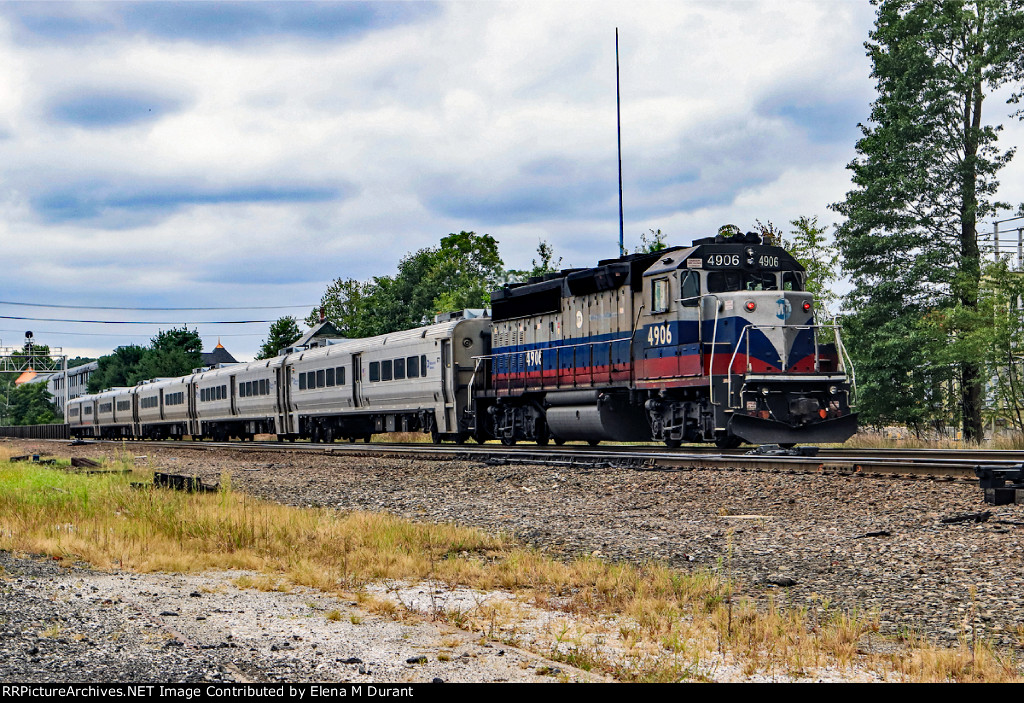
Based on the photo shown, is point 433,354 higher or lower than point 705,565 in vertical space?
higher

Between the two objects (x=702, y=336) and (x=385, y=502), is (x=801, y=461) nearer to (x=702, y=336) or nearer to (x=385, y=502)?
(x=702, y=336)

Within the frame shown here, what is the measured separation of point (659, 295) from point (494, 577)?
11188mm

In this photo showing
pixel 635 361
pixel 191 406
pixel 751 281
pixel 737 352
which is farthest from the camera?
pixel 191 406

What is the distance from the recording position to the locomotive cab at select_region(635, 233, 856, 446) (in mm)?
16391

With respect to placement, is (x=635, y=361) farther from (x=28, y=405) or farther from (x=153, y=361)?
(x=28, y=405)

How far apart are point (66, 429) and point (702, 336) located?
209 ft

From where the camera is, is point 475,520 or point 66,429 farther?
point 66,429

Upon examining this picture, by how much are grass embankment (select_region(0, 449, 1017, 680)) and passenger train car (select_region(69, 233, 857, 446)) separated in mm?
7966

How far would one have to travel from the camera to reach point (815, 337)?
17.3 meters

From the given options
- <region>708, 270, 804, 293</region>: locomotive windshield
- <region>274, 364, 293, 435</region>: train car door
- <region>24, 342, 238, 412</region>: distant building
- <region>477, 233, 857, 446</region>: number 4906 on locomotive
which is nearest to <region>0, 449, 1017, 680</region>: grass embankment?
<region>477, 233, 857, 446</region>: number 4906 on locomotive

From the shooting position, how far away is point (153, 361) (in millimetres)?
96438

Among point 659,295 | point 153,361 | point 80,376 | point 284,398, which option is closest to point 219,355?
point 80,376
